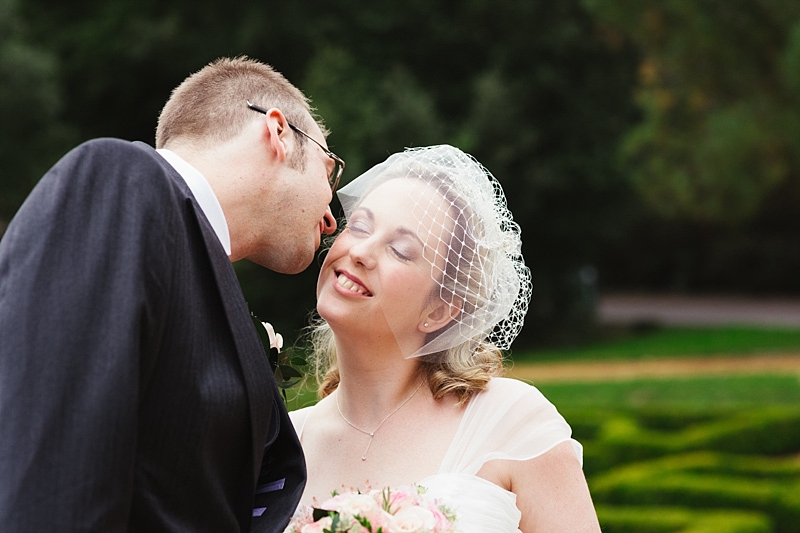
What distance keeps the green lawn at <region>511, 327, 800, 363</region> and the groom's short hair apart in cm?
1612

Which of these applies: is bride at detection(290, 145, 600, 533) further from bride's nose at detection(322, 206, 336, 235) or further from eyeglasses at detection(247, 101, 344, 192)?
eyeglasses at detection(247, 101, 344, 192)

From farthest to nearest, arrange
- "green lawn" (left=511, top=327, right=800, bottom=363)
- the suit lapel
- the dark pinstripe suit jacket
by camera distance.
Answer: "green lawn" (left=511, top=327, right=800, bottom=363)
the suit lapel
the dark pinstripe suit jacket

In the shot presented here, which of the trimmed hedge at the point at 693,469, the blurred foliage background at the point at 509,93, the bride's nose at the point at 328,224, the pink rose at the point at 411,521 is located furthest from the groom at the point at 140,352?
the blurred foliage background at the point at 509,93

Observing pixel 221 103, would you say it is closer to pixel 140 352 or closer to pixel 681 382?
pixel 140 352

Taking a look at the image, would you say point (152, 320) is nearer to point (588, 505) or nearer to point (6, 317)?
point (6, 317)

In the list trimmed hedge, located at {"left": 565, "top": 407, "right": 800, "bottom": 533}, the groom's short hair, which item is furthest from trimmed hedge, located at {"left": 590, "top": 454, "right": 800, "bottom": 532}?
Result: the groom's short hair

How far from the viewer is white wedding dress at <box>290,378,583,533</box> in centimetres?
247

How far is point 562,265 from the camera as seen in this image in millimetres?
22312

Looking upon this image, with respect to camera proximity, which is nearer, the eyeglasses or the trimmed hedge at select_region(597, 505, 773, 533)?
the eyeglasses

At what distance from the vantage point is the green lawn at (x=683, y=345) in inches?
694

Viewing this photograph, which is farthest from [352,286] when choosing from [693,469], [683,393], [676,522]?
[683,393]

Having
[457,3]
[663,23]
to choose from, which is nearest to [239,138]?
[663,23]

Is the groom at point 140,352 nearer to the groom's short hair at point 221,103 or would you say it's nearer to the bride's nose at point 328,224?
the groom's short hair at point 221,103

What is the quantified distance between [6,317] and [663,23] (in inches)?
569
